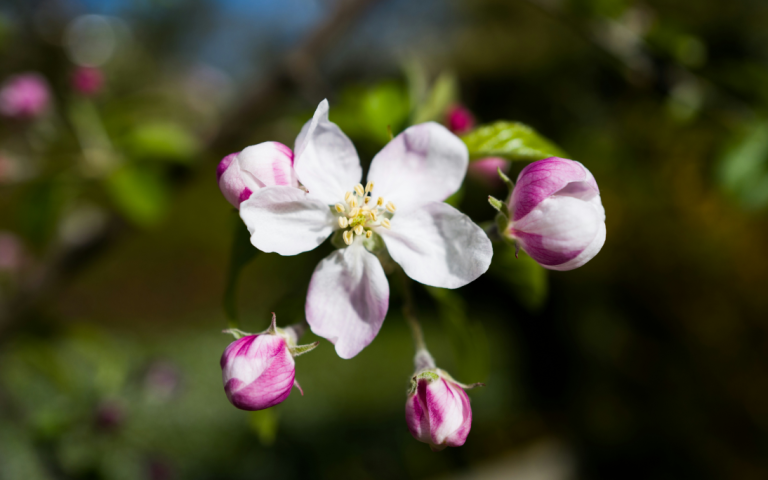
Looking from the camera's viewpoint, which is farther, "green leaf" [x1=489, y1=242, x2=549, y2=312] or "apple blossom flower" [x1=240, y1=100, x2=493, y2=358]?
"green leaf" [x1=489, y1=242, x2=549, y2=312]

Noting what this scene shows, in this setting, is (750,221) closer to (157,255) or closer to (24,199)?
(24,199)

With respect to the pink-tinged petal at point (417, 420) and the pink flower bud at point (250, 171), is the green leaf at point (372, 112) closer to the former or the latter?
the pink flower bud at point (250, 171)

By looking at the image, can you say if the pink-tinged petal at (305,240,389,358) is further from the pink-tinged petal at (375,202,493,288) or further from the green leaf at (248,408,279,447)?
the green leaf at (248,408,279,447)

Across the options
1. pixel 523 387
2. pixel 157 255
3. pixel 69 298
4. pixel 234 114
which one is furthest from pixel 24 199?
pixel 157 255

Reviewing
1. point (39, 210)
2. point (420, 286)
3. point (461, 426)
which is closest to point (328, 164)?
point (461, 426)

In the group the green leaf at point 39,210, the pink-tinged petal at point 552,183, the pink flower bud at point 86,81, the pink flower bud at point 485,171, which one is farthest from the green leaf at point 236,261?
the pink flower bud at point 86,81

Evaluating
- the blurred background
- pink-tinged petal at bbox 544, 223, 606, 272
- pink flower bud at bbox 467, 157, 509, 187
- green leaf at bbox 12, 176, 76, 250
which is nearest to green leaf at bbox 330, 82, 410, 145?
the blurred background
